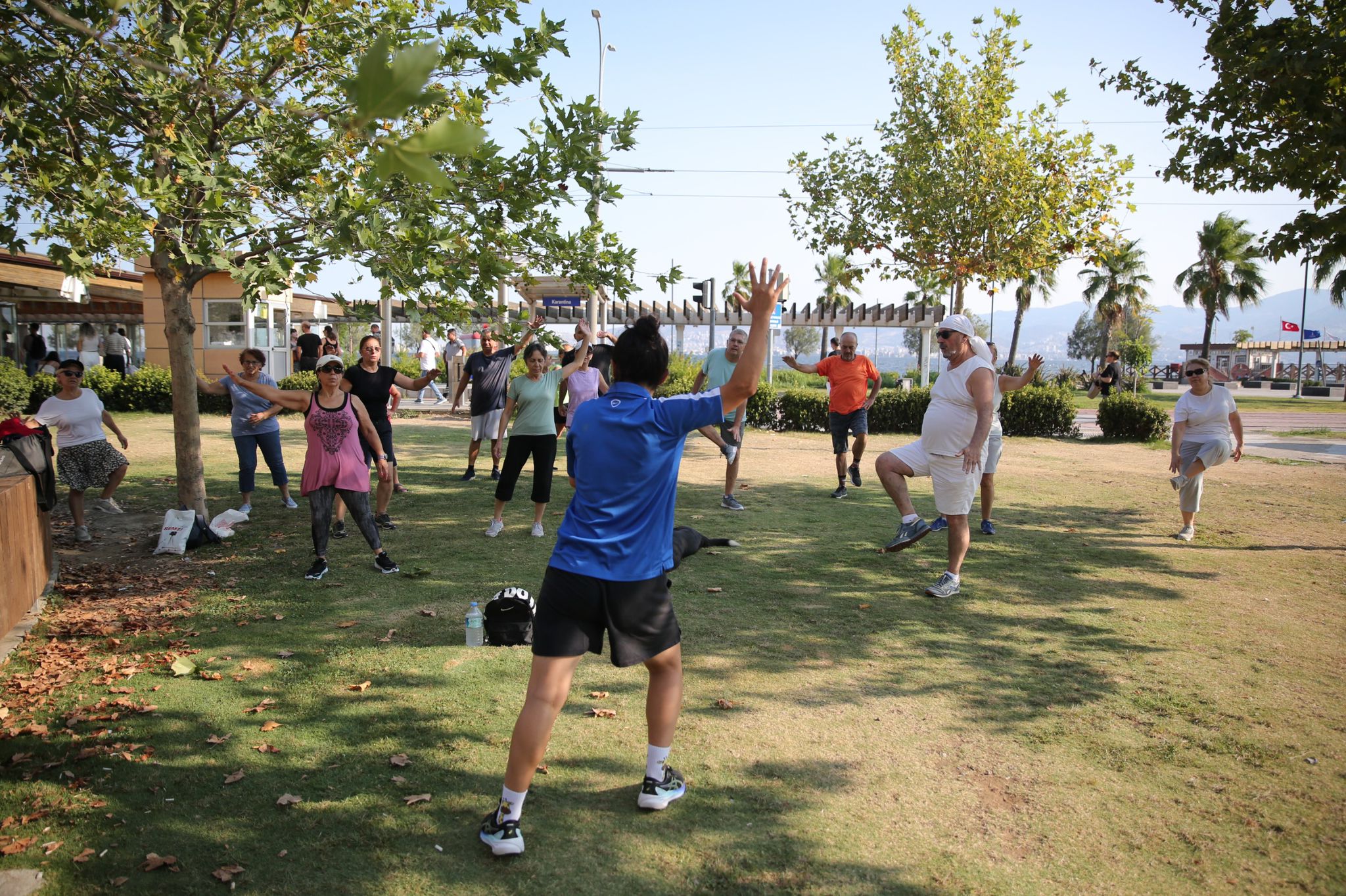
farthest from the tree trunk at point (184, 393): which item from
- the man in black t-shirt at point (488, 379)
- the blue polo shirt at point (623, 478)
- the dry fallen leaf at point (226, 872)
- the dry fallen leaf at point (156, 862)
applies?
the blue polo shirt at point (623, 478)

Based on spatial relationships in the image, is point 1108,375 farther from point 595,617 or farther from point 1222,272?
point 1222,272

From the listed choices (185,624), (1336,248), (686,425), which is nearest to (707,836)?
(686,425)

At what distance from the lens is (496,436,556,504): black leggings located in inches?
334

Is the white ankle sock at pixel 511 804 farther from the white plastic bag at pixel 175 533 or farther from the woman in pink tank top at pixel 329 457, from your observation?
the white plastic bag at pixel 175 533

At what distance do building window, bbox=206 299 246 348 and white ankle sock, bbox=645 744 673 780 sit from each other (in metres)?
24.7

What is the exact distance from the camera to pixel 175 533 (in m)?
7.91

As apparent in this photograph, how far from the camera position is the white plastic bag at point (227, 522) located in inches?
330

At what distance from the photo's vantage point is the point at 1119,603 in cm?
680

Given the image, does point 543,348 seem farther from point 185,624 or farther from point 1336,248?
point 1336,248

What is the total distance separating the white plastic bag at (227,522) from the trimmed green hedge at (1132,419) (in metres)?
17.6

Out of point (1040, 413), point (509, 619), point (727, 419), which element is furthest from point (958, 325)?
point (1040, 413)

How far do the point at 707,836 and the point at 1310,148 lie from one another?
311 inches

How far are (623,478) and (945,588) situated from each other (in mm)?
4275

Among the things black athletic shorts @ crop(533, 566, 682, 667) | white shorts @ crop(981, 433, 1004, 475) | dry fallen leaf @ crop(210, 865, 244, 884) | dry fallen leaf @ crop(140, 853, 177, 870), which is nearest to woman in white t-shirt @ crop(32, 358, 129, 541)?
dry fallen leaf @ crop(140, 853, 177, 870)
